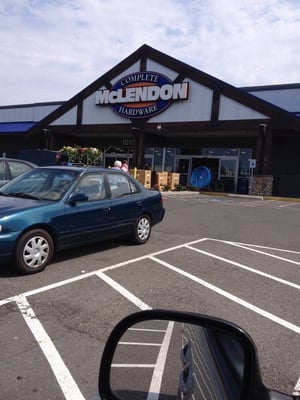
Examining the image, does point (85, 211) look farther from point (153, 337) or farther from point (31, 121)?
point (31, 121)

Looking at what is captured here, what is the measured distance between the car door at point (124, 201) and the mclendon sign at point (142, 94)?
694 inches

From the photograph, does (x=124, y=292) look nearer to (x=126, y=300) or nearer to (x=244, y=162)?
(x=126, y=300)

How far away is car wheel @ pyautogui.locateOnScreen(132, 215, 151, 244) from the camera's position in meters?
7.08

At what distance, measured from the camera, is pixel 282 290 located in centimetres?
483

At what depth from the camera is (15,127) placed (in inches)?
1319

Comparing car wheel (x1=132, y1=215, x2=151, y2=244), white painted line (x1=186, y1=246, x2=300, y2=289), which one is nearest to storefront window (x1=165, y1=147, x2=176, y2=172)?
car wheel (x1=132, y1=215, x2=151, y2=244)

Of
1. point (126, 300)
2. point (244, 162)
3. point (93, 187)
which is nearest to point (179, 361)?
point (126, 300)

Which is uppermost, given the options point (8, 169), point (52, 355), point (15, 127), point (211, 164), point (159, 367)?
point (15, 127)

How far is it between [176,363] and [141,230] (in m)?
5.71

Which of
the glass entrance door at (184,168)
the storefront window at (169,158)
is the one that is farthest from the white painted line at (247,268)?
the storefront window at (169,158)

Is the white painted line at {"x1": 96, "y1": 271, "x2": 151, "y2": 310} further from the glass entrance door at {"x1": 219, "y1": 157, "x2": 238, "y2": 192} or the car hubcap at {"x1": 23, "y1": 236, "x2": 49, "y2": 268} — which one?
the glass entrance door at {"x1": 219, "y1": 157, "x2": 238, "y2": 192}

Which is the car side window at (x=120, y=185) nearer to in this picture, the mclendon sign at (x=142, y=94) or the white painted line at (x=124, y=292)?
the white painted line at (x=124, y=292)

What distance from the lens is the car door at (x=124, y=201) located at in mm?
6531

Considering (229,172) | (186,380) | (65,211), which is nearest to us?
(186,380)
